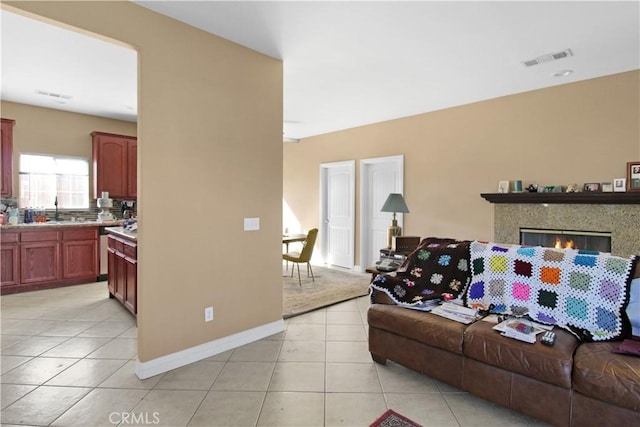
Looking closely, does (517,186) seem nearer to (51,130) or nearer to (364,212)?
(364,212)

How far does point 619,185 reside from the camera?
3443mm

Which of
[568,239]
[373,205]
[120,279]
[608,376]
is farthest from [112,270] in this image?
[568,239]

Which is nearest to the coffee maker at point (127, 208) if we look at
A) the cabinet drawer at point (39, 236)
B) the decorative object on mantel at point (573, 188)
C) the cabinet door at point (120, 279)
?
the cabinet drawer at point (39, 236)

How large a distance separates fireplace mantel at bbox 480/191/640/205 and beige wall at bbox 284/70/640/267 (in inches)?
10.1

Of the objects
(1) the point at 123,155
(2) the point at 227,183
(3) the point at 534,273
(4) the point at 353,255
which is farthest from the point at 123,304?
(3) the point at 534,273

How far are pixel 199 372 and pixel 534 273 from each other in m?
2.61

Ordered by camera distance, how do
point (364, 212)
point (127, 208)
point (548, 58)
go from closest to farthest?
point (548, 58) < point (127, 208) < point (364, 212)

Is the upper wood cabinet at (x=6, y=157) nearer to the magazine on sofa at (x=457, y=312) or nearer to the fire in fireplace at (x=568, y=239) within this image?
the magazine on sofa at (x=457, y=312)

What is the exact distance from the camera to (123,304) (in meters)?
3.87

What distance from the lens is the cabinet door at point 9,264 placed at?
14.4 feet

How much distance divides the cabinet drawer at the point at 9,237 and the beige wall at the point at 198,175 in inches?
136

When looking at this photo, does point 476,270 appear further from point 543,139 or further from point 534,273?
point 543,139

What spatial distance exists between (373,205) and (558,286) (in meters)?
3.96

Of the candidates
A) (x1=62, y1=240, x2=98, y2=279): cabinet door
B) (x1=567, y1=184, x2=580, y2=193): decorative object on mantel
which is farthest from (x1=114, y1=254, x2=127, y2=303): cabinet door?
(x1=567, y1=184, x2=580, y2=193): decorative object on mantel
